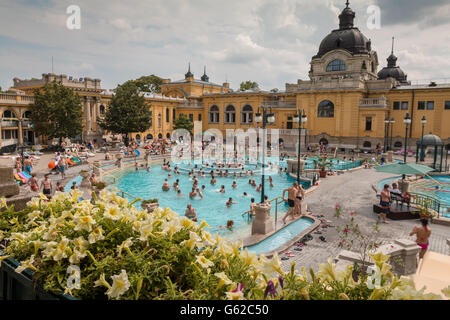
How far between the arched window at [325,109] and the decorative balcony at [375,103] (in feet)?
12.5

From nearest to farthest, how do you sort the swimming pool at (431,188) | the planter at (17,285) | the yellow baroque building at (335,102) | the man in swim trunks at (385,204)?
1. the planter at (17,285)
2. the man in swim trunks at (385,204)
3. the swimming pool at (431,188)
4. the yellow baroque building at (335,102)

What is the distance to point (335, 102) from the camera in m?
43.2

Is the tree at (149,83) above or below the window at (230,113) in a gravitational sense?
above

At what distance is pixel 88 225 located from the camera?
2789 mm

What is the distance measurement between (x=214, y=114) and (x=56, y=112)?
2721 cm

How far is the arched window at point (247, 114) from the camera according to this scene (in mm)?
52375

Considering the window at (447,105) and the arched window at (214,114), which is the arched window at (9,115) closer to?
the arched window at (214,114)

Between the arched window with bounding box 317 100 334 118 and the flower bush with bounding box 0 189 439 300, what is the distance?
145ft

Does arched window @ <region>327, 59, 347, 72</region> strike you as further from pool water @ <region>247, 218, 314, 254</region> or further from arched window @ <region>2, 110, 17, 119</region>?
arched window @ <region>2, 110, 17, 119</region>

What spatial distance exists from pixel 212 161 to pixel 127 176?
10183mm

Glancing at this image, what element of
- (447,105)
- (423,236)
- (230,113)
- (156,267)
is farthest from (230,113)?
(156,267)

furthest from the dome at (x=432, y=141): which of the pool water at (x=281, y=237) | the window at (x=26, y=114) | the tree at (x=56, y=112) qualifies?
the window at (x=26, y=114)
